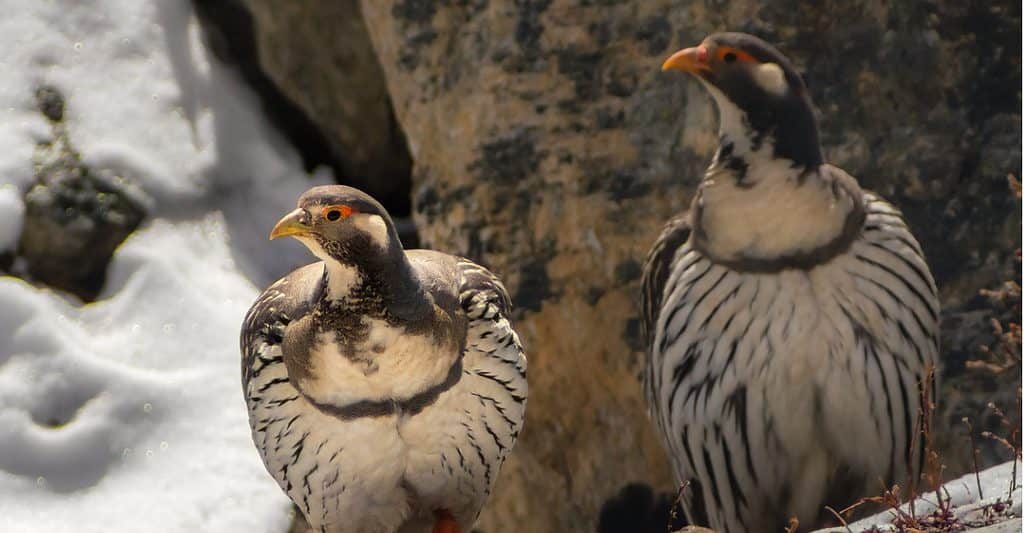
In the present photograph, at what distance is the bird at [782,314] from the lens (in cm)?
470

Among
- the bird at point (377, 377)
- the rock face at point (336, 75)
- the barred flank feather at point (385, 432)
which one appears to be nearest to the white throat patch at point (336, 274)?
the bird at point (377, 377)

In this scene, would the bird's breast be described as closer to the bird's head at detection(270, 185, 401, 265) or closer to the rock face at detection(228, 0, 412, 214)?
the bird's head at detection(270, 185, 401, 265)

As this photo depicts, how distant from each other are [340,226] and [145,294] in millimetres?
2533

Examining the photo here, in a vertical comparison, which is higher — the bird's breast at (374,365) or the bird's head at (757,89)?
the bird's head at (757,89)

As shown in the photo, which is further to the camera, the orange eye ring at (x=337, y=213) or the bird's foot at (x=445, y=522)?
the bird's foot at (x=445, y=522)

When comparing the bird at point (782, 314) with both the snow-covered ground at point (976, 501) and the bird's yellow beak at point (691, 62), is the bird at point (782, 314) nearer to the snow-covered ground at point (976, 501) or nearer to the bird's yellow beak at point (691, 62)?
the bird's yellow beak at point (691, 62)

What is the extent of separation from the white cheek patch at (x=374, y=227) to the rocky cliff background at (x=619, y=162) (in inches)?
79.7

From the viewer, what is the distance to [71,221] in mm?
6137

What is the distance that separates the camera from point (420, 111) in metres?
6.12

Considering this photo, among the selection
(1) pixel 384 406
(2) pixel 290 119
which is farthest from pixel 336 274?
(2) pixel 290 119

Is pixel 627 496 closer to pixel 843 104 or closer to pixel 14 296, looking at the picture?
pixel 843 104

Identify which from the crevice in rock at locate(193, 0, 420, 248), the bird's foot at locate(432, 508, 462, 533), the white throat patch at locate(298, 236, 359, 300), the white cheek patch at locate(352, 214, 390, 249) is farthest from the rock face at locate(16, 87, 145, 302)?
the white cheek patch at locate(352, 214, 390, 249)

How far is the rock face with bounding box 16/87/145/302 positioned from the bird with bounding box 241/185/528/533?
1.87 meters

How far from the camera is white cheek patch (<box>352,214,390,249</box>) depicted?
3799mm
